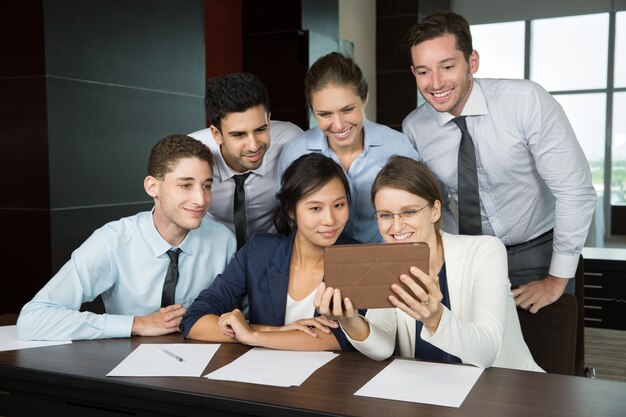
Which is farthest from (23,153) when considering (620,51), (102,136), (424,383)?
(620,51)

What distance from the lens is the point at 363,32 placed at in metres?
9.16

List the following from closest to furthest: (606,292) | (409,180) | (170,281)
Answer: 1. (409,180)
2. (170,281)
3. (606,292)

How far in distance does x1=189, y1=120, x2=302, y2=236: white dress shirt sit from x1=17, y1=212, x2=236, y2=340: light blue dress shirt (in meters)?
0.27

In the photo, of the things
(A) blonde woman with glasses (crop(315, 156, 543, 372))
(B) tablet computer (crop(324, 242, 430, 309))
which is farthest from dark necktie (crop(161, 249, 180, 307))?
(B) tablet computer (crop(324, 242, 430, 309))

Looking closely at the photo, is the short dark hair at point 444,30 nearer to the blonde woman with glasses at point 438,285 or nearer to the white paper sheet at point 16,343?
the blonde woman with glasses at point 438,285

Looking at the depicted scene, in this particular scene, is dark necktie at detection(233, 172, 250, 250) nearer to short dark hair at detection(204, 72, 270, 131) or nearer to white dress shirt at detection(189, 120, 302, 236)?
white dress shirt at detection(189, 120, 302, 236)

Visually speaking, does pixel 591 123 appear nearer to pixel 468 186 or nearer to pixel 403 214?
pixel 468 186

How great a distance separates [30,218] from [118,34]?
1272 mm

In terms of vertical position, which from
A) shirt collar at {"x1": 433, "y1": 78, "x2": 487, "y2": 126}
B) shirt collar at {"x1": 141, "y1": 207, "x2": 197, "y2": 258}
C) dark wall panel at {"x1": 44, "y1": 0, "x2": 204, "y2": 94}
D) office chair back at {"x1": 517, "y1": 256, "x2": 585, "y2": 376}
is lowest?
office chair back at {"x1": 517, "y1": 256, "x2": 585, "y2": 376}

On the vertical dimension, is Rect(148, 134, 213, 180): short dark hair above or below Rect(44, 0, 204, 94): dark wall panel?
below

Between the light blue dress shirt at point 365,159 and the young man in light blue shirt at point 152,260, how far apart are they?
444 mm

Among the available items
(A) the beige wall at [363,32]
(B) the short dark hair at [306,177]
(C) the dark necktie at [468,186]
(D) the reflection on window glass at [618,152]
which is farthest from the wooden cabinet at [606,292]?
(D) the reflection on window glass at [618,152]

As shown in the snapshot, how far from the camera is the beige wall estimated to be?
8719 mm

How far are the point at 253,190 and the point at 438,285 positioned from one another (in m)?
1.18
